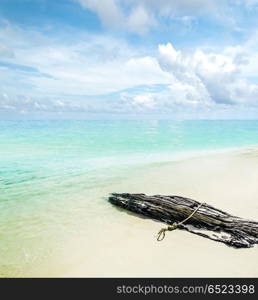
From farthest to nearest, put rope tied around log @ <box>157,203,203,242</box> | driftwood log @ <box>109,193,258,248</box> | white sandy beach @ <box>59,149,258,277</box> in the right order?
rope tied around log @ <box>157,203,203,242</box>, driftwood log @ <box>109,193,258,248</box>, white sandy beach @ <box>59,149,258,277</box>

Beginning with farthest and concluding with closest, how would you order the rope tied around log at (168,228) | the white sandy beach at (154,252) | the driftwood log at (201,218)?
the rope tied around log at (168,228), the driftwood log at (201,218), the white sandy beach at (154,252)

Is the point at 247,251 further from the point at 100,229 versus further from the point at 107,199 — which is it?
the point at 107,199

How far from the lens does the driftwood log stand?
297 inches

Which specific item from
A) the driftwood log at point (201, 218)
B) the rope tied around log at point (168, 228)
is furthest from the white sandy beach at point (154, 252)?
the driftwood log at point (201, 218)

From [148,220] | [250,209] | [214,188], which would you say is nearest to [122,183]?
[214,188]

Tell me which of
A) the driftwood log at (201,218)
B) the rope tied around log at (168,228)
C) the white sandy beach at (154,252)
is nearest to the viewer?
the white sandy beach at (154,252)

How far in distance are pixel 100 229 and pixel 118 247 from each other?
1.52m

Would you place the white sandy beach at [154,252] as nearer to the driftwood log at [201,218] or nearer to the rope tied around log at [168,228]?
the rope tied around log at [168,228]

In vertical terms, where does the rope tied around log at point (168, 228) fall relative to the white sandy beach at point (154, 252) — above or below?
above

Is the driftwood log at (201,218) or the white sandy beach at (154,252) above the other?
the driftwood log at (201,218)

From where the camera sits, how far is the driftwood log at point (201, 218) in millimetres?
7535

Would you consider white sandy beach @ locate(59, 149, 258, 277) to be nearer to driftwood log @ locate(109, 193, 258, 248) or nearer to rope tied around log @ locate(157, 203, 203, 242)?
rope tied around log @ locate(157, 203, 203, 242)

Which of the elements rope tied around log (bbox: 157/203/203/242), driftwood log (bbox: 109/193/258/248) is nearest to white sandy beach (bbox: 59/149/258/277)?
rope tied around log (bbox: 157/203/203/242)

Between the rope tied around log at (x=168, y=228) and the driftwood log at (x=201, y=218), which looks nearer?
the driftwood log at (x=201, y=218)
